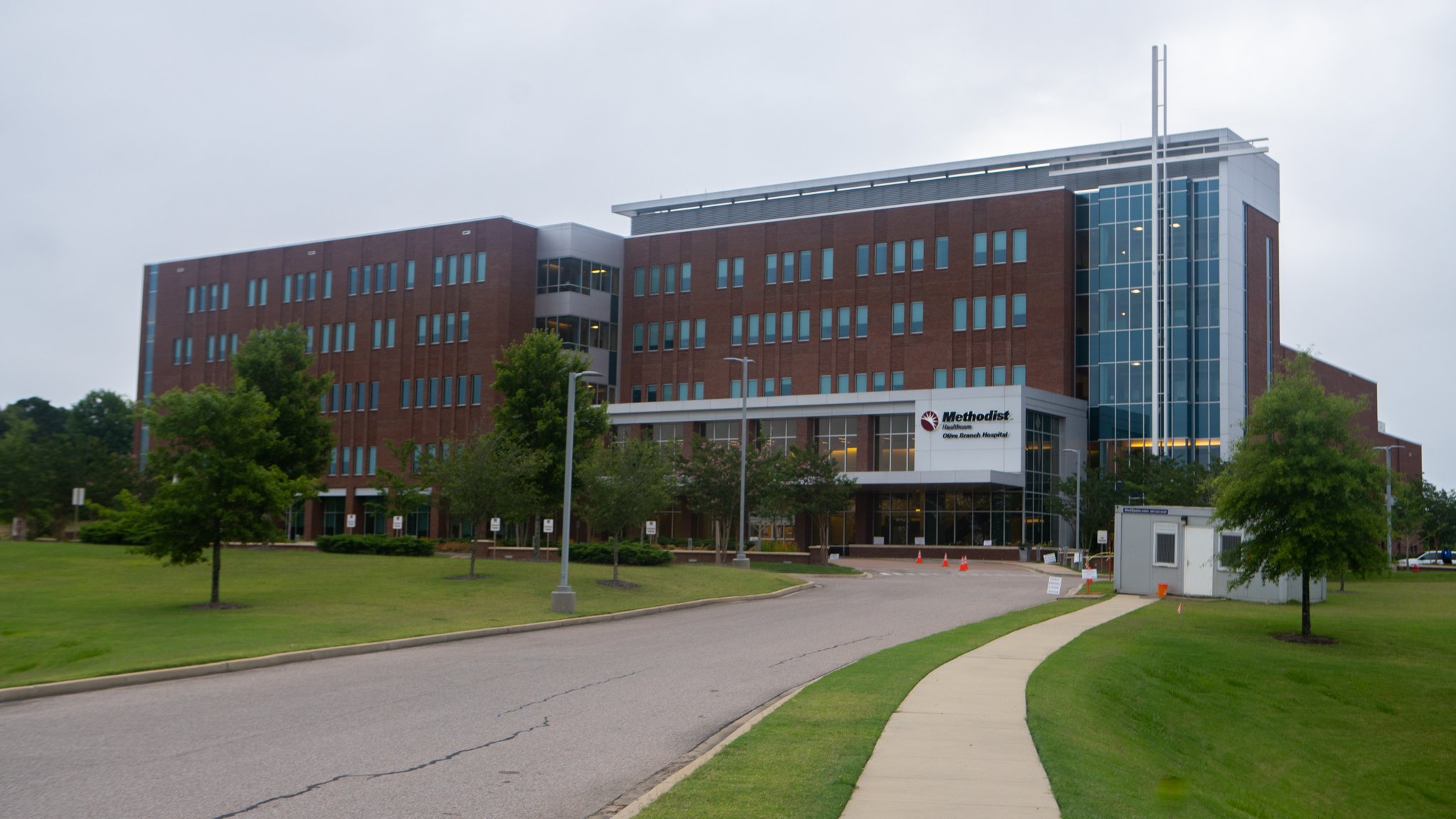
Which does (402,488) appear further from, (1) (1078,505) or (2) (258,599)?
(1) (1078,505)

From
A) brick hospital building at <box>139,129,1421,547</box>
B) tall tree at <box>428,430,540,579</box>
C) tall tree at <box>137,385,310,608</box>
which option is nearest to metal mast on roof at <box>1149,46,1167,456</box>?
brick hospital building at <box>139,129,1421,547</box>

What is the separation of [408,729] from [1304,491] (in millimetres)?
23941

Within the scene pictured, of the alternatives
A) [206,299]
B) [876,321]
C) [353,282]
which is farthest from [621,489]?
[206,299]

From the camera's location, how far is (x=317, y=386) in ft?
179

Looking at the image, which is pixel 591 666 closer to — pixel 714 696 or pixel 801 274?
pixel 714 696

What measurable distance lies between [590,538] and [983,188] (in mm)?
38994

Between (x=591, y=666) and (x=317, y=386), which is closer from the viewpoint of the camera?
(x=591, y=666)

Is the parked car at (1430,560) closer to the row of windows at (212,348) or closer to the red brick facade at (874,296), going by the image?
the red brick facade at (874,296)

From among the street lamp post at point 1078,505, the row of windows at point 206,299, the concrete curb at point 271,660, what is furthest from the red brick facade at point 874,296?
the concrete curb at point 271,660

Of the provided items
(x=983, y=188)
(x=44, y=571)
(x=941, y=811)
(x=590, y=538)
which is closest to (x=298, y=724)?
(x=941, y=811)

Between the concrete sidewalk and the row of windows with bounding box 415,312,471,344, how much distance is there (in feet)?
238

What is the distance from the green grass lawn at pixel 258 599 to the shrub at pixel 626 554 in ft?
4.52

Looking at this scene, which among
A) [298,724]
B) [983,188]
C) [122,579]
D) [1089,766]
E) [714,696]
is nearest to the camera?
[1089,766]

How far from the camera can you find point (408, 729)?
13.5m
